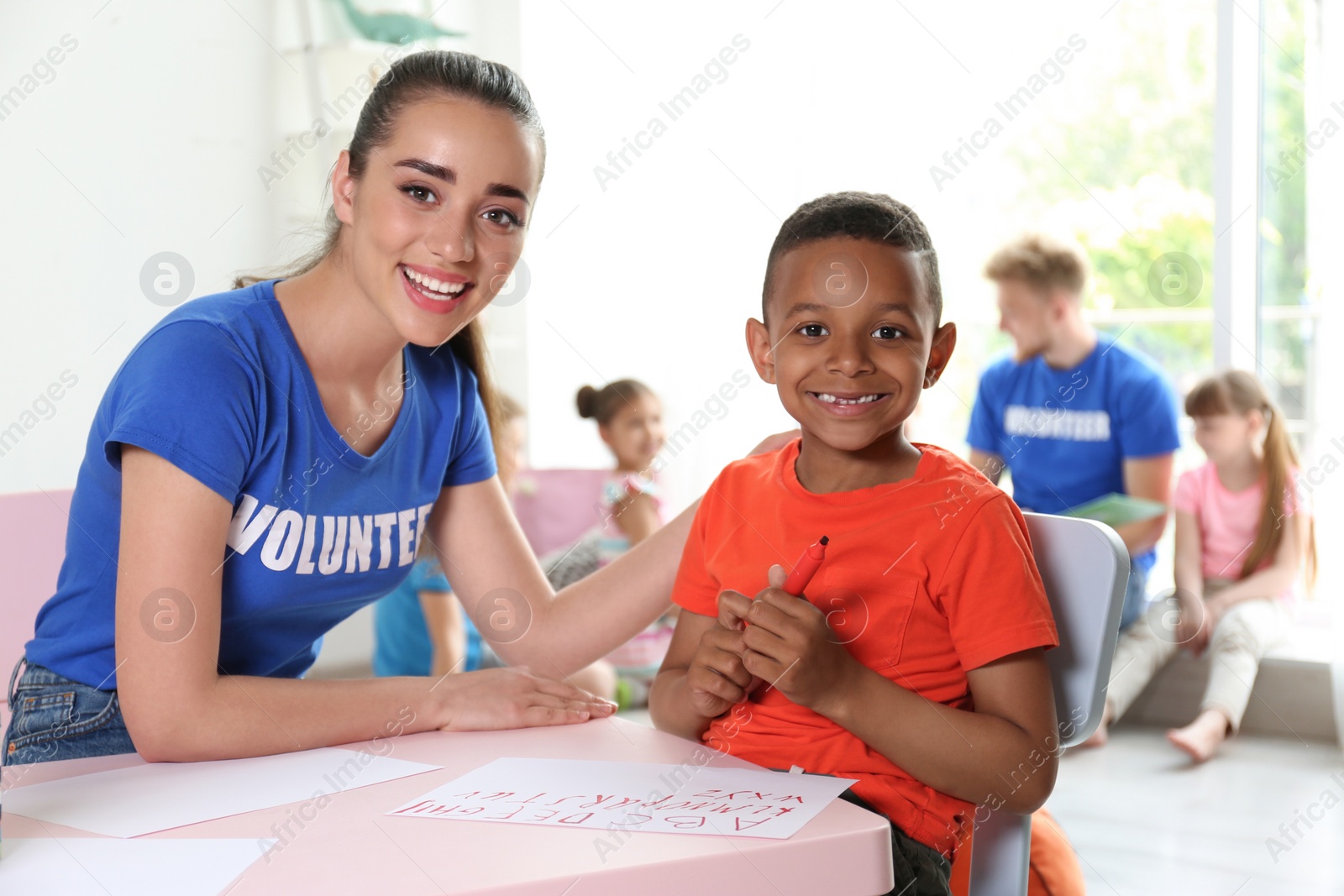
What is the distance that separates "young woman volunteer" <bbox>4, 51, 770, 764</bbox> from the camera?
90 centimetres

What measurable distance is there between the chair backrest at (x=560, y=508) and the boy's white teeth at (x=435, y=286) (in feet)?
7.41

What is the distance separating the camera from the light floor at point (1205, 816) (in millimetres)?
1977

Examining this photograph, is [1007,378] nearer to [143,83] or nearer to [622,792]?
[143,83]

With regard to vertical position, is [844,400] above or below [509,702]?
above

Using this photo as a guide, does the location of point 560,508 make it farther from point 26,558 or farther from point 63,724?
point 63,724

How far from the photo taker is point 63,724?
3.43 feet

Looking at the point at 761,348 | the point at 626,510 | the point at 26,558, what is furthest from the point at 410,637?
the point at 761,348

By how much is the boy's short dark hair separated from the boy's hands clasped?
0.32 metres

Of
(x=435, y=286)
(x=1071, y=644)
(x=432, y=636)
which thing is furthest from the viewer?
(x=432, y=636)

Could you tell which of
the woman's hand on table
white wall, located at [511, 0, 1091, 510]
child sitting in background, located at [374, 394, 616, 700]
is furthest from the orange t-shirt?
white wall, located at [511, 0, 1091, 510]

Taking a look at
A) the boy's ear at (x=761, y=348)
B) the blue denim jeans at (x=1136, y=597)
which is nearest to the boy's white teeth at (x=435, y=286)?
the boy's ear at (x=761, y=348)

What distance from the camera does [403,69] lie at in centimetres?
111

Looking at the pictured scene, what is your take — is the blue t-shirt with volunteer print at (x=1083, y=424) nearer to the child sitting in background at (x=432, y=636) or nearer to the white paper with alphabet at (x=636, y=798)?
the child sitting in background at (x=432, y=636)

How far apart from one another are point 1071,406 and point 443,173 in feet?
7.77
